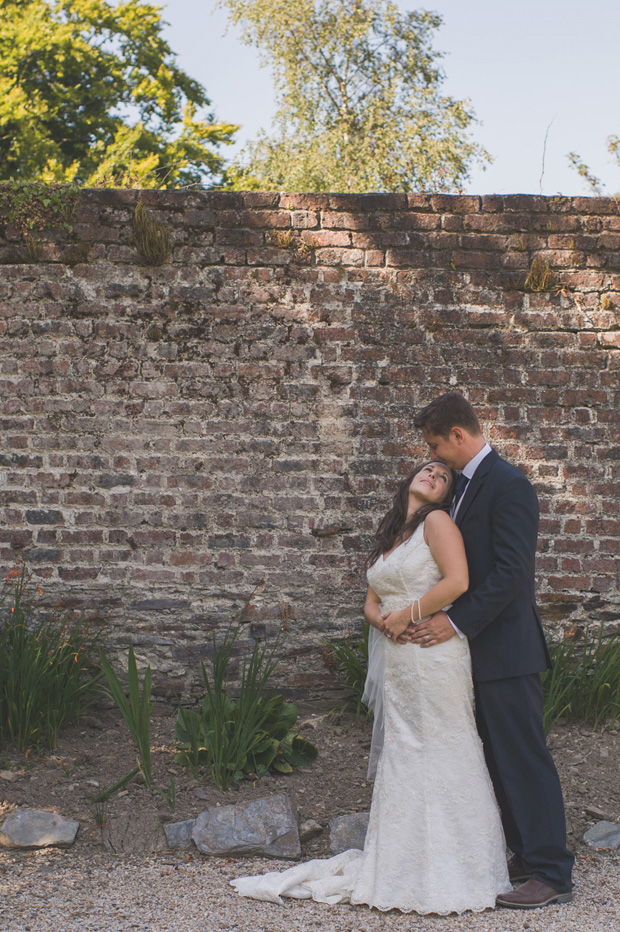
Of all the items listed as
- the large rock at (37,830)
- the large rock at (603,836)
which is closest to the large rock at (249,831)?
the large rock at (37,830)

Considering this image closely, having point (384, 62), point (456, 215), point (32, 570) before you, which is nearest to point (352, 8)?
point (384, 62)

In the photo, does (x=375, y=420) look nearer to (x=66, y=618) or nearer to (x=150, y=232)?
(x=150, y=232)

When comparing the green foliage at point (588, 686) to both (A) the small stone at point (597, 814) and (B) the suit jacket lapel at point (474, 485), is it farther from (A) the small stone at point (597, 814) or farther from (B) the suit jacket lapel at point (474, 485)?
(B) the suit jacket lapel at point (474, 485)

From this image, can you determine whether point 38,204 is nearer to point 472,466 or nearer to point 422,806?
point 472,466

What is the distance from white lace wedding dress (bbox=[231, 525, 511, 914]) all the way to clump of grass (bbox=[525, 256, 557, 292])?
2090mm

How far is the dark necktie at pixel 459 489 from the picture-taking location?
124 inches

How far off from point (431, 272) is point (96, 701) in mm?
3059

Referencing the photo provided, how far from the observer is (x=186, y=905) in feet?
9.23

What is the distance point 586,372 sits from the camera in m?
4.48

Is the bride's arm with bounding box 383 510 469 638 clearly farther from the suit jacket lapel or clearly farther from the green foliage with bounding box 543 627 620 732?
the green foliage with bounding box 543 627 620 732

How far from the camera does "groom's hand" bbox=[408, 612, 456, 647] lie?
2912 mm

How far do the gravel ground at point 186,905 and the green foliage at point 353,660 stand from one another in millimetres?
1278

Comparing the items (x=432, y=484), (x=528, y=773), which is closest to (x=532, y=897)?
(x=528, y=773)

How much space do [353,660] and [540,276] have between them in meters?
2.42
